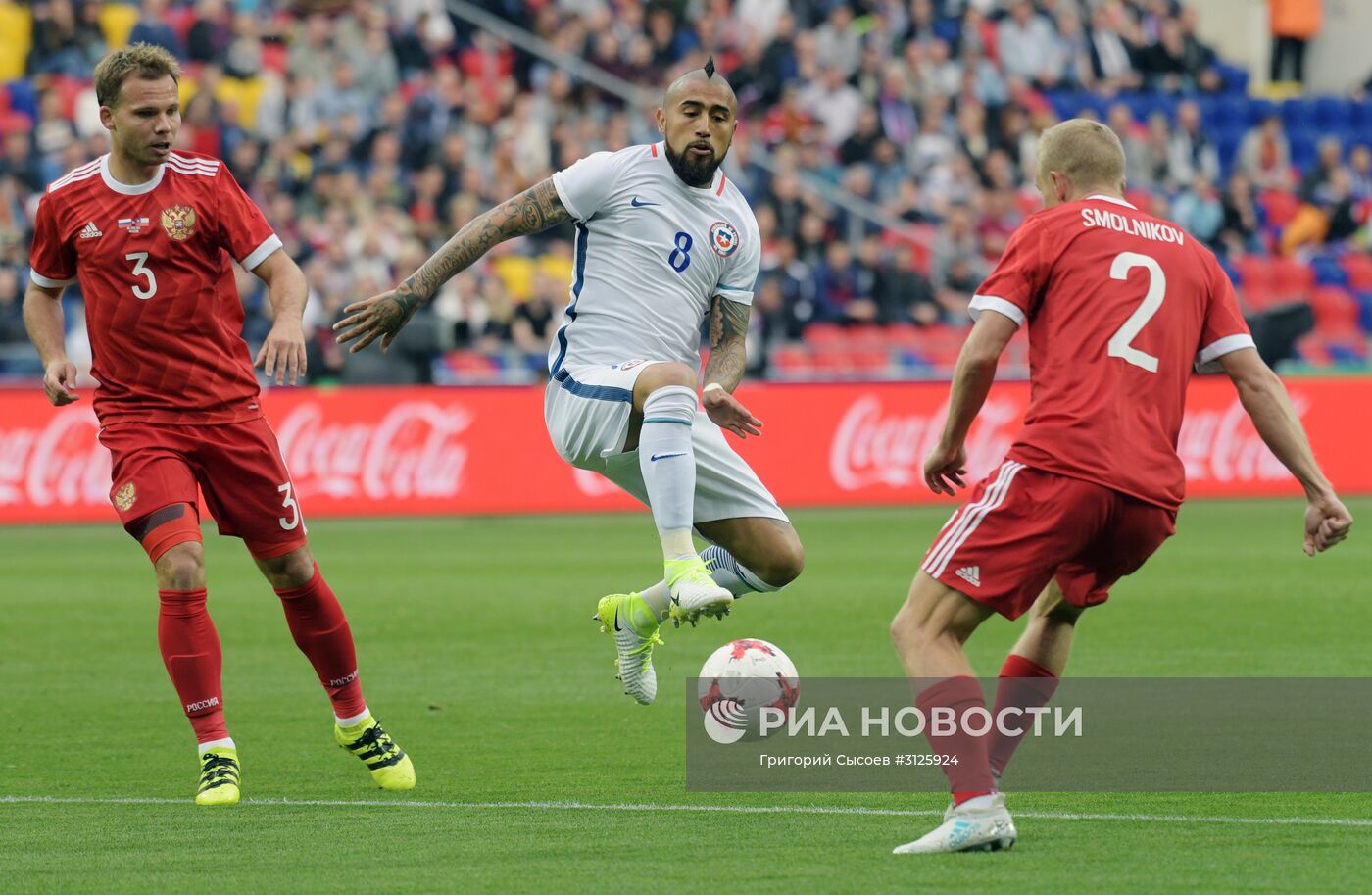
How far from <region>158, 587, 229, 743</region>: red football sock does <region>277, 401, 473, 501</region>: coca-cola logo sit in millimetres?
12569

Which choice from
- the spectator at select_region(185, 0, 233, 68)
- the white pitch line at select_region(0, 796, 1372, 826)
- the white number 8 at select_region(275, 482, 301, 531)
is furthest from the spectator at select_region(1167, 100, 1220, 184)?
the white pitch line at select_region(0, 796, 1372, 826)

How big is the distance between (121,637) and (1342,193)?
1957cm

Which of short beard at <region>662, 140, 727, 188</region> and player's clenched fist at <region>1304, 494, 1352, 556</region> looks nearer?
player's clenched fist at <region>1304, 494, 1352, 556</region>

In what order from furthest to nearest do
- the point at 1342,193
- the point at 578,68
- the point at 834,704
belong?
1. the point at 1342,193
2. the point at 578,68
3. the point at 834,704

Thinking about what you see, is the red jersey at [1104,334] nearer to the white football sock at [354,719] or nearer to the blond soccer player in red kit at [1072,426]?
the blond soccer player in red kit at [1072,426]

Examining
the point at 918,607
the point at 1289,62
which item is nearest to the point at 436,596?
the point at 918,607

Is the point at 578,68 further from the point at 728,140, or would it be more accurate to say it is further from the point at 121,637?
the point at 728,140

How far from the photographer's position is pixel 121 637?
1257 cm

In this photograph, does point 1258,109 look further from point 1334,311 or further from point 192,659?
point 192,659

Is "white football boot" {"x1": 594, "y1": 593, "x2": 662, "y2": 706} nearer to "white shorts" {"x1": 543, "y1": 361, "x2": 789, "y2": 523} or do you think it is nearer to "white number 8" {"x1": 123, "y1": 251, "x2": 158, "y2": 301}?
"white shorts" {"x1": 543, "y1": 361, "x2": 789, "y2": 523}

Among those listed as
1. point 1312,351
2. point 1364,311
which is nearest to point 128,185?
point 1312,351

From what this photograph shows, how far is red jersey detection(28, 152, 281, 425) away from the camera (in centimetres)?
744

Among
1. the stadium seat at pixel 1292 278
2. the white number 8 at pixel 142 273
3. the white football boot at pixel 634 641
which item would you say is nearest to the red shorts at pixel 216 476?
the white number 8 at pixel 142 273

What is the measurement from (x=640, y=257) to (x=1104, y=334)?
8.50 ft
